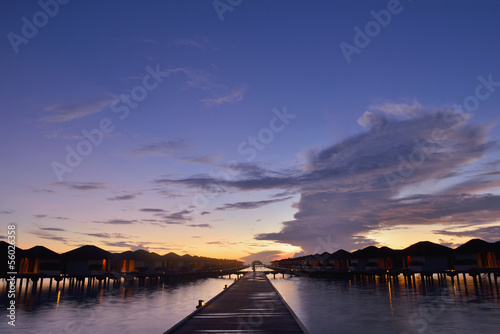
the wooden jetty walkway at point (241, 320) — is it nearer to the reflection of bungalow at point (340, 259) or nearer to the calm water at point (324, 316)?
the calm water at point (324, 316)

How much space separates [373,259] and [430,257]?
1746 centimetres

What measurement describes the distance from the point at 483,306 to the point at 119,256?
63.6 m

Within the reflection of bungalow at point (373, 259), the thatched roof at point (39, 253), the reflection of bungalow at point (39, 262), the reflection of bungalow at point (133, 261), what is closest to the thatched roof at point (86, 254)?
the thatched roof at point (39, 253)

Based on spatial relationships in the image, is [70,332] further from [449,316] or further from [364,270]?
[364,270]

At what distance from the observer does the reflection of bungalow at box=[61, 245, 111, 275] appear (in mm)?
54000

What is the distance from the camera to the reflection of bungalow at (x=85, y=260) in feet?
177

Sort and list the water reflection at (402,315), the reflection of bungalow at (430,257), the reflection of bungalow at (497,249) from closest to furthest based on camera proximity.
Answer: the water reflection at (402,315) → the reflection of bungalow at (497,249) → the reflection of bungalow at (430,257)

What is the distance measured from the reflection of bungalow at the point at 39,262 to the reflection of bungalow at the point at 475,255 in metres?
63.8

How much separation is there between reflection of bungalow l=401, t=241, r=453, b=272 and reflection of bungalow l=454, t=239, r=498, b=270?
5.19ft

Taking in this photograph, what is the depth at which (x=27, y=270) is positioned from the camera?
169 ft

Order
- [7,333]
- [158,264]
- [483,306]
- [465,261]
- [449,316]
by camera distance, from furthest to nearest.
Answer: [158,264]
[465,261]
[483,306]
[449,316]
[7,333]

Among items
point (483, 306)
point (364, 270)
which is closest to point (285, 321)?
point (483, 306)

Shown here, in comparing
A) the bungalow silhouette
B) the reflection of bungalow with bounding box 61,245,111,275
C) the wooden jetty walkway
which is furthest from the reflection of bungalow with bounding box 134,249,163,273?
the wooden jetty walkway

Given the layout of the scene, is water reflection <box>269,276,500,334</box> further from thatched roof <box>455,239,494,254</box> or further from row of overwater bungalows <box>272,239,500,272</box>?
row of overwater bungalows <box>272,239,500,272</box>
